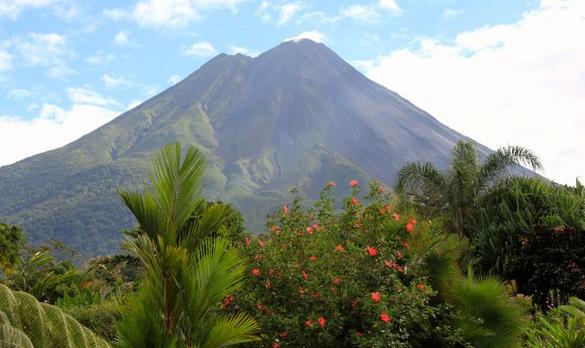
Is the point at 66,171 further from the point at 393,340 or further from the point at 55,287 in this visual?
the point at 393,340

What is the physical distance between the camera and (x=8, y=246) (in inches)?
674

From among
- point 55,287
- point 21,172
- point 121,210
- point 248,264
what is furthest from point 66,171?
point 248,264

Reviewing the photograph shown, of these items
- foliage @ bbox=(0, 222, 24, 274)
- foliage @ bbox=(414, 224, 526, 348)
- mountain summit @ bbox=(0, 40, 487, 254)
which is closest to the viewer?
foliage @ bbox=(414, 224, 526, 348)

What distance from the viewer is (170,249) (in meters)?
4.89

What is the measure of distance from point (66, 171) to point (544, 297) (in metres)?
163

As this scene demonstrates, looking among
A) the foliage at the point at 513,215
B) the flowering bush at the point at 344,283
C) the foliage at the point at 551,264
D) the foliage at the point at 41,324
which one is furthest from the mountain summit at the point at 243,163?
the foliage at the point at 41,324

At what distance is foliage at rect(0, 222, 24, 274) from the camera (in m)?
16.9

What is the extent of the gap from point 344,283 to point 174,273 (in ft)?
6.98

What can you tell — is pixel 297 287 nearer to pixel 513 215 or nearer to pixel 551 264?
pixel 551 264

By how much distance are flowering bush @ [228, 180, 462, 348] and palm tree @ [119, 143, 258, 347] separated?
129 centimetres

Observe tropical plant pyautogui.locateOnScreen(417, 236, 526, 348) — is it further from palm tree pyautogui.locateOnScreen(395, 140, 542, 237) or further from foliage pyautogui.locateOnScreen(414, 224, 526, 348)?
palm tree pyautogui.locateOnScreen(395, 140, 542, 237)

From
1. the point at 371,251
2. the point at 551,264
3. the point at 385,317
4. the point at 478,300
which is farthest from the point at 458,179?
the point at 385,317

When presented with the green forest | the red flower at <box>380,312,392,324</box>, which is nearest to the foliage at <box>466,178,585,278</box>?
the green forest

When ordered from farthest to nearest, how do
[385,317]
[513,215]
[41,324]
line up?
1. [513,215]
2. [385,317]
3. [41,324]
